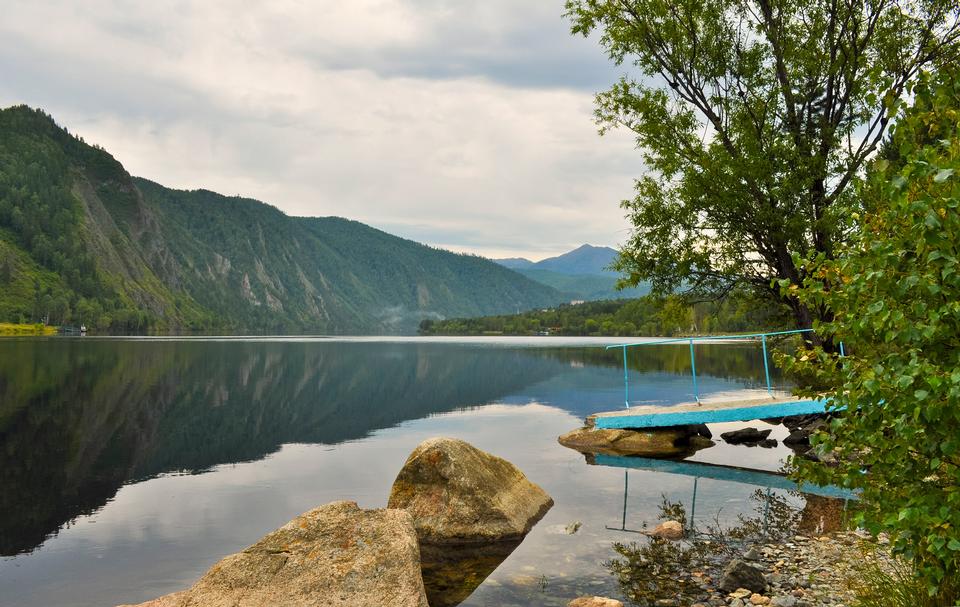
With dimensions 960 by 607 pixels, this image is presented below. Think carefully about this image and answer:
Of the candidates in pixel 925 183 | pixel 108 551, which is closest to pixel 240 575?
pixel 108 551

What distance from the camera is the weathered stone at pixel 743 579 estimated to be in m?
11.7

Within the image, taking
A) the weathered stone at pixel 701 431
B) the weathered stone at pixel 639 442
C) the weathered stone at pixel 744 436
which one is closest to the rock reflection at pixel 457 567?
the weathered stone at pixel 639 442

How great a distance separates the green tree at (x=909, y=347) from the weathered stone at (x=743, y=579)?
16.7 feet

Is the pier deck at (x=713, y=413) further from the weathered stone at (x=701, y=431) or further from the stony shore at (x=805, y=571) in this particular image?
the stony shore at (x=805, y=571)

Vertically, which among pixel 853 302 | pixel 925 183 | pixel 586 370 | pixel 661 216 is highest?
pixel 661 216

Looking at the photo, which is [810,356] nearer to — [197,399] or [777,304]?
[777,304]

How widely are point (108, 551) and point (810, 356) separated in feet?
52.3

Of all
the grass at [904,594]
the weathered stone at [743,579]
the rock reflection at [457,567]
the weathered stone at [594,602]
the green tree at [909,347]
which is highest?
the green tree at [909,347]

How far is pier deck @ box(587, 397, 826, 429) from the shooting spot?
25688 millimetres

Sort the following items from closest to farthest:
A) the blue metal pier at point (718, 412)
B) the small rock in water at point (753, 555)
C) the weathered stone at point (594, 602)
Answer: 1. the weathered stone at point (594, 602)
2. the small rock in water at point (753, 555)
3. the blue metal pier at point (718, 412)

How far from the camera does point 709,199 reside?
2581cm

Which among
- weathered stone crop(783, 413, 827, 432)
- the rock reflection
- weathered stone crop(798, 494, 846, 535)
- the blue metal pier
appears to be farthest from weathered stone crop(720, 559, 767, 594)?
weathered stone crop(783, 413, 827, 432)

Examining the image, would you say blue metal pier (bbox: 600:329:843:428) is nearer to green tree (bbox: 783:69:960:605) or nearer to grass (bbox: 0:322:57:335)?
green tree (bbox: 783:69:960:605)

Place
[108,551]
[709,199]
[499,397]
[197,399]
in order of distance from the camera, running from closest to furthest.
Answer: [108,551] < [709,199] < [197,399] < [499,397]
